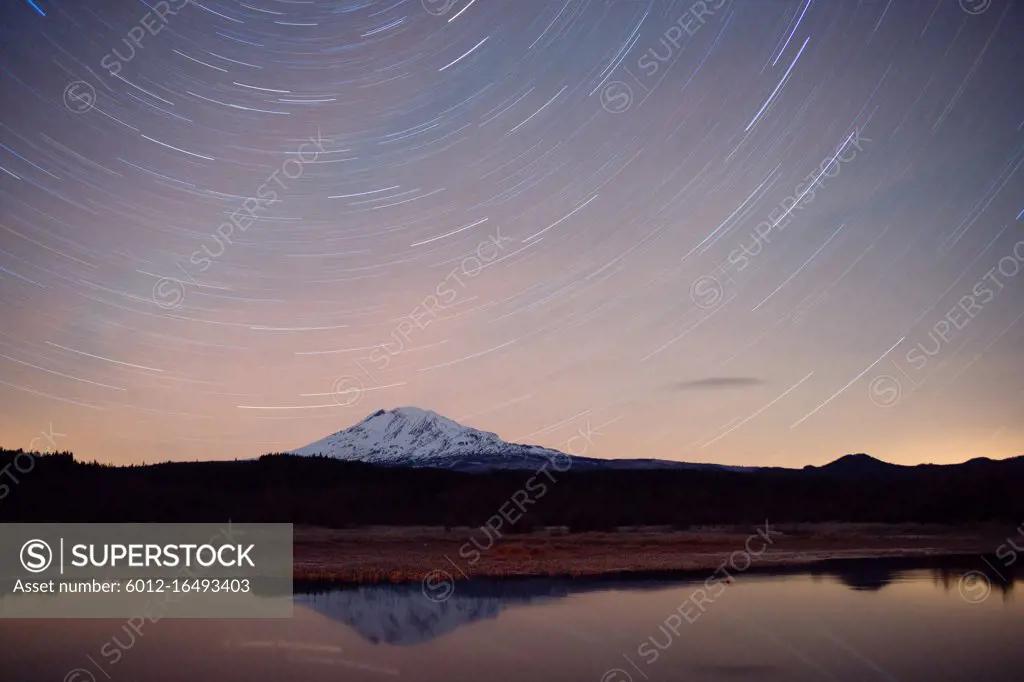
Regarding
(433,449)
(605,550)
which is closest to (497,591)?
(605,550)

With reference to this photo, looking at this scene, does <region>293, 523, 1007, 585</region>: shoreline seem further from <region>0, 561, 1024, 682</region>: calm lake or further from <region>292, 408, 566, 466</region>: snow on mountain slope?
<region>292, 408, 566, 466</region>: snow on mountain slope

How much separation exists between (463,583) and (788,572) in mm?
12658

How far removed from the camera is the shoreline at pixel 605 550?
34406mm

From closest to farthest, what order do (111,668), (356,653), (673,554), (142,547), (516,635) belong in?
(111,668) < (356,653) < (516,635) < (673,554) < (142,547)

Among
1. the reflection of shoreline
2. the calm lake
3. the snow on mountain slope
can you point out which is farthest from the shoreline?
the snow on mountain slope

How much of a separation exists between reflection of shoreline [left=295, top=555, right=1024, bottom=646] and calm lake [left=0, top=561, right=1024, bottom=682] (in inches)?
4.9

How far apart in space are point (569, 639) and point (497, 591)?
9058 mm

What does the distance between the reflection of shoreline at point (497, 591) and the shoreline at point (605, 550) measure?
1.20m

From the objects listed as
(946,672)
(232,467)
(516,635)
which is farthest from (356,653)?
(232,467)

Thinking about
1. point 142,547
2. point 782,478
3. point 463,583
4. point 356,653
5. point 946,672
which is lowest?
point 946,672

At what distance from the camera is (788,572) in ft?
111

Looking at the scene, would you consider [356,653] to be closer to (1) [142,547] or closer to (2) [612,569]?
(2) [612,569]

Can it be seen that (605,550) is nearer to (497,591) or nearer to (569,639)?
(497,591)

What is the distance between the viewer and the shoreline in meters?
34.4
